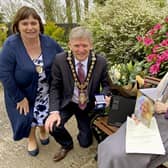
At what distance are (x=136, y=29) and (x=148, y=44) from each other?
868 millimetres

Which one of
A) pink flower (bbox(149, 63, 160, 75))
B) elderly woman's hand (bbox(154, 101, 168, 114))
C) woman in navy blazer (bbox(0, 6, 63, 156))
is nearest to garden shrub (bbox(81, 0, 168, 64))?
pink flower (bbox(149, 63, 160, 75))

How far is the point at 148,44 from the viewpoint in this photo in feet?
10.2

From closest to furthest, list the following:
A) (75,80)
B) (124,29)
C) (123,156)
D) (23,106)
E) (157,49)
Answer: (123,156), (75,80), (23,106), (157,49), (124,29)

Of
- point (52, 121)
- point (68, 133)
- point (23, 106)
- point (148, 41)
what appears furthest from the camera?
point (148, 41)

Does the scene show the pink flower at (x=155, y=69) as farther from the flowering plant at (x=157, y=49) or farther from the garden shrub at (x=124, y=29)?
the garden shrub at (x=124, y=29)

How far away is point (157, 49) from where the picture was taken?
2951mm

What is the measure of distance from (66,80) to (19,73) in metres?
0.41

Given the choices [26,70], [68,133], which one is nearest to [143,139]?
[68,133]

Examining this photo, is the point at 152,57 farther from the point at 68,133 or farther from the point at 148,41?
the point at 68,133

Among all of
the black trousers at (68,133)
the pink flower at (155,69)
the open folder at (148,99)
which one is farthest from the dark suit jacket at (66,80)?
the pink flower at (155,69)

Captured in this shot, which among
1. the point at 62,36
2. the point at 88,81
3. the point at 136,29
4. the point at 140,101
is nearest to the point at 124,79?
the point at 88,81

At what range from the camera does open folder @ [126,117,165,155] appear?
70.0 inches

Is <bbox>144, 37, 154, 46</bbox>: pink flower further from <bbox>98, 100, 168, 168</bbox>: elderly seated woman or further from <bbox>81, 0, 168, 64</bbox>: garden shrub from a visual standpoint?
<bbox>98, 100, 168, 168</bbox>: elderly seated woman

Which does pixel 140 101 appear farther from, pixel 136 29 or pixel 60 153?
pixel 136 29
